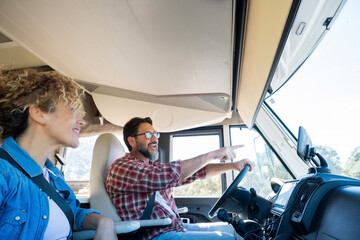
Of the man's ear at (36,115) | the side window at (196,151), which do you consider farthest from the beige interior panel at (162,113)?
the man's ear at (36,115)

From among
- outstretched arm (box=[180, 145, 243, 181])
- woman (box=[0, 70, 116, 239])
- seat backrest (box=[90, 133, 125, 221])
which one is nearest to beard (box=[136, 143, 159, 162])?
seat backrest (box=[90, 133, 125, 221])

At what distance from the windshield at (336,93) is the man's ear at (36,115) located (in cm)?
151

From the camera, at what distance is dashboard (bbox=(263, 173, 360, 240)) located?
2.26 feet

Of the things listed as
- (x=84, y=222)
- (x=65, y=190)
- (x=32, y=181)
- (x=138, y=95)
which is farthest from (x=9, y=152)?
(x=138, y=95)

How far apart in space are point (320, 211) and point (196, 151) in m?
2.43

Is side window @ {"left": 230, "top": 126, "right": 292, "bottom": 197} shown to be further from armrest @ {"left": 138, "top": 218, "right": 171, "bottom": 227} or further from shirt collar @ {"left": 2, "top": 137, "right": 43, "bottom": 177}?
shirt collar @ {"left": 2, "top": 137, "right": 43, "bottom": 177}

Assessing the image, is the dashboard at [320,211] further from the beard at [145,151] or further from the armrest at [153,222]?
the beard at [145,151]

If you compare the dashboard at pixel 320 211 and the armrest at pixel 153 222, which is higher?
the dashboard at pixel 320 211

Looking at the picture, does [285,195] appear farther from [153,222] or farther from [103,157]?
[103,157]

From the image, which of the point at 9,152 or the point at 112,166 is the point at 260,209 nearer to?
the point at 112,166

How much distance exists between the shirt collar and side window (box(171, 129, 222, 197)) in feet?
7.77

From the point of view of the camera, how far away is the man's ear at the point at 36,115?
105 cm

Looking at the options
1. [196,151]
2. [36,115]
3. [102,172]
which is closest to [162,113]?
[196,151]

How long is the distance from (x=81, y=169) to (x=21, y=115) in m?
3.12
